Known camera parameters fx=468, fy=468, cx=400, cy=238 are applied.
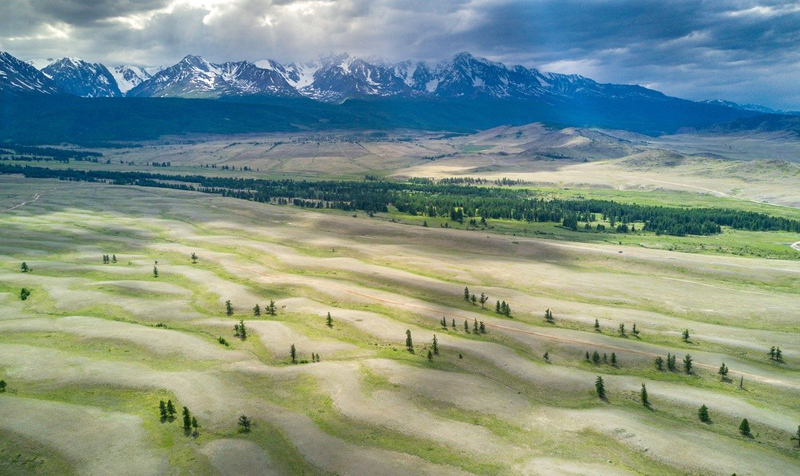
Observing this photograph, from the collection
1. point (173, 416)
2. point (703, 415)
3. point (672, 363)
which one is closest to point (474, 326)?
point (672, 363)

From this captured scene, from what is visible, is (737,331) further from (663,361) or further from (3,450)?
(3,450)

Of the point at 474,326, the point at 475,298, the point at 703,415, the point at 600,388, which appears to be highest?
the point at 475,298

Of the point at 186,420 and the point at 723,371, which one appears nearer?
the point at 186,420

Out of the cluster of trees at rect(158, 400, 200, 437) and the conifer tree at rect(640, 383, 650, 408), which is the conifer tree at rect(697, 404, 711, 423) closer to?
the conifer tree at rect(640, 383, 650, 408)

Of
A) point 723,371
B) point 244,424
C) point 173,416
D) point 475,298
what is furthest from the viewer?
point 475,298

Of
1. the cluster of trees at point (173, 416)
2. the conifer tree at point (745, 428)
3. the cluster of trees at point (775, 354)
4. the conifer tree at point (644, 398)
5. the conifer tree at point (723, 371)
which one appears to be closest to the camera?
the cluster of trees at point (173, 416)

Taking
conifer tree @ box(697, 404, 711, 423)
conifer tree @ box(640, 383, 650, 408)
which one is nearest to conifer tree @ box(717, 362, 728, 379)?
conifer tree @ box(697, 404, 711, 423)

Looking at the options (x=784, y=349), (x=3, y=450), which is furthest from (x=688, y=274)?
(x=3, y=450)

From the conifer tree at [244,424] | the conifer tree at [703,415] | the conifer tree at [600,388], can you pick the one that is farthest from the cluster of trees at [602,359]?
the conifer tree at [244,424]

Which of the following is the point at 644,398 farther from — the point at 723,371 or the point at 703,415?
the point at 723,371

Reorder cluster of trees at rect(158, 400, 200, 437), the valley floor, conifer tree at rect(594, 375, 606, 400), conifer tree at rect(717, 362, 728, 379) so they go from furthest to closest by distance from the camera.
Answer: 1. conifer tree at rect(717, 362, 728, 379)
2. conifer tree at rect(594, 375, 606, 400)
3. cluster of trees at rect(158, 400, 200, 437)
4. the valley floor

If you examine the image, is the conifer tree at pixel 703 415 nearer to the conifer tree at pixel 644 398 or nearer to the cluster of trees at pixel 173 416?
the conifer tree at pixel 644 398
